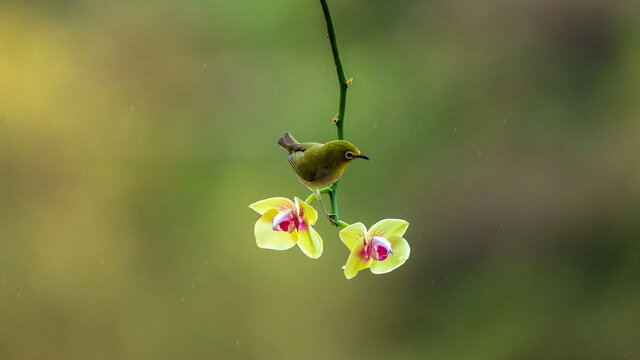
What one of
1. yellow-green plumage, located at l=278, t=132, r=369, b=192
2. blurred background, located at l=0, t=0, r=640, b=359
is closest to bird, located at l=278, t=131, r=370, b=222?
yellow-green plumage, located at l=278, t=132, r=369, b=192

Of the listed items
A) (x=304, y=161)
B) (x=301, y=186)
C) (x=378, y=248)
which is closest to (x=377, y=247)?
(x=378, y=248)

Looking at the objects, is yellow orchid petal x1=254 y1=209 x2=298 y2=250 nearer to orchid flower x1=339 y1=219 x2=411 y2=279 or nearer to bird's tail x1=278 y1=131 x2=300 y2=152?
orchid flower x1=339 y1=219 x2=411 y2=279

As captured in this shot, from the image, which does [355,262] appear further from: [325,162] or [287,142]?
[287,142]

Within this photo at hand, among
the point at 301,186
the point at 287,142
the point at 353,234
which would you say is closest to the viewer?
the point at 353,234

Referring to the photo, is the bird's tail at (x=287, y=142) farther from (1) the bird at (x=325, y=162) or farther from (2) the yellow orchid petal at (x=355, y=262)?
(2) the yellow orchid petal at (x=355, y=262)

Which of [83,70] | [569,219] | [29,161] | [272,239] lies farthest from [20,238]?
[272,239]

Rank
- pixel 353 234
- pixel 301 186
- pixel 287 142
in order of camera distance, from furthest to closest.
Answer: pixel 301 186 < pixel 287 142 < pixel 353 234
